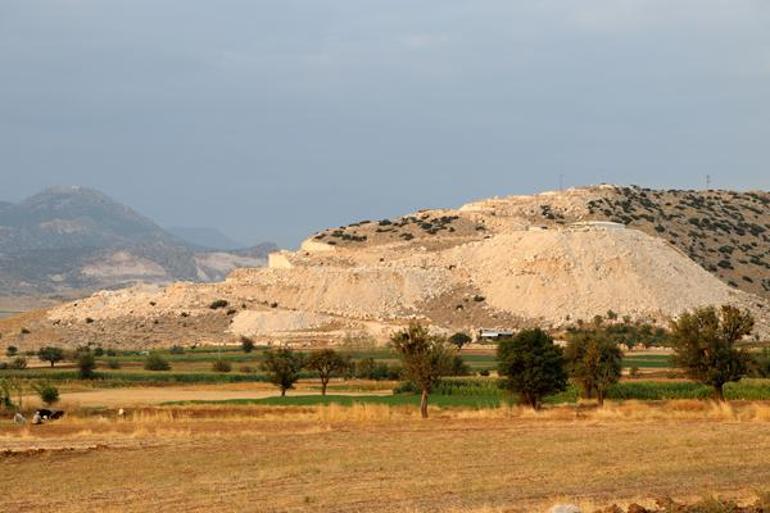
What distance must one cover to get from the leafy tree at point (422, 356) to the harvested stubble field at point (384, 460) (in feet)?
9.64

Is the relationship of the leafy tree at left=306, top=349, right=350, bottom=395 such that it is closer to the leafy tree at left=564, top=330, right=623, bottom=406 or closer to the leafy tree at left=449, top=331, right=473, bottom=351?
the leafy tree at left=564, top=330, right=623, bottom=406

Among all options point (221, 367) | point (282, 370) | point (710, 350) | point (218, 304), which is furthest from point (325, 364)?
point (218, 304)

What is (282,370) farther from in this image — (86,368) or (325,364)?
(86,368)

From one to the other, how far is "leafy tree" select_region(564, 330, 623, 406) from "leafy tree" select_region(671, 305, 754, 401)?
281 cm

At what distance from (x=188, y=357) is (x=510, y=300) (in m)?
40.2

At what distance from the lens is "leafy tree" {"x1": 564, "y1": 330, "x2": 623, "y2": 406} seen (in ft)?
176

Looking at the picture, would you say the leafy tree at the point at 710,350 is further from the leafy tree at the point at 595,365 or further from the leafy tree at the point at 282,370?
the leafy tree at the point at 282,370

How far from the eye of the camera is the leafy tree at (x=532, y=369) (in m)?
51.2

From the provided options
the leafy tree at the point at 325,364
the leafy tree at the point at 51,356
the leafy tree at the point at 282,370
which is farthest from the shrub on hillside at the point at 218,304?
the leafy tree at the point at 282,370

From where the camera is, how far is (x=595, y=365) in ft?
177

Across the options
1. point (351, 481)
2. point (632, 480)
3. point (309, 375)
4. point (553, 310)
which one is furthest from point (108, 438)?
point (553, 310)

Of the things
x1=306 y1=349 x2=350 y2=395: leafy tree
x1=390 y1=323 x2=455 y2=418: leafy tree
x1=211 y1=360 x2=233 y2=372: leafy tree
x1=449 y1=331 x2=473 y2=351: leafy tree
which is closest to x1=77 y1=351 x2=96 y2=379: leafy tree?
x1=211 y1=360 x2=233 y2=372: leafy tree

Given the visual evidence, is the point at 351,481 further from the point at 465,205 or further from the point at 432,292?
the point at 465,205

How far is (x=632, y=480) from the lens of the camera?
2652 cm
